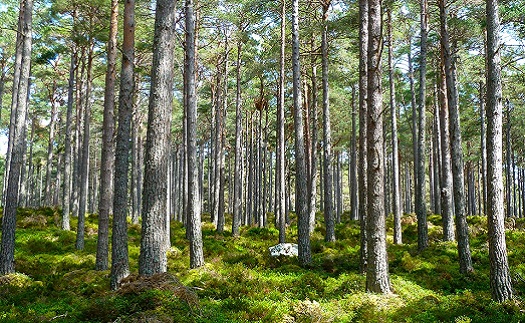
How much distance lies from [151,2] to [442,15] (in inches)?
415

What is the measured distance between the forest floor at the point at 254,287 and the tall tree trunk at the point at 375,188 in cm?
43

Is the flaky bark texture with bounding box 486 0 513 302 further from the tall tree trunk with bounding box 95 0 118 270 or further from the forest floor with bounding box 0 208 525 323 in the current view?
the tall tree trunk with bounding box 95 0 118 270

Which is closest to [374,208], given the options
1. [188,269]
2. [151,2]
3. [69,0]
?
[188,269]

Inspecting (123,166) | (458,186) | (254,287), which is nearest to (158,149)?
(123,166)

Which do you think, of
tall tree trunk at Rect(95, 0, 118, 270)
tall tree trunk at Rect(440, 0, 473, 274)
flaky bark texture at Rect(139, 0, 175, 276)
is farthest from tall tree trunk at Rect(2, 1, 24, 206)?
tall tree trunk at Rect(440, 0, 473, 274)

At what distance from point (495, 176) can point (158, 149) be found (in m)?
7.06

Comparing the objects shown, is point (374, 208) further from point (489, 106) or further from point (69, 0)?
point (69, 0)

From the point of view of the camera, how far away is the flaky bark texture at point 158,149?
660 cm

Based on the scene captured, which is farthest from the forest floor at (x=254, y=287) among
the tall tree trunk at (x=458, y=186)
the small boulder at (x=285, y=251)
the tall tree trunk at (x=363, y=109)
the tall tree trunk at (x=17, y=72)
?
the tall tree trunk at (x=17, y=72)

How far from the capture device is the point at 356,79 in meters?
22.0

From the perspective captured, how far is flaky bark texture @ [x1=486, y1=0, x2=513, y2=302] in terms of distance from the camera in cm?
798

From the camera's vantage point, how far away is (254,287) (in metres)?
9.11

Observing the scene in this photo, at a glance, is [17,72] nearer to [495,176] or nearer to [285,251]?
[285,251]

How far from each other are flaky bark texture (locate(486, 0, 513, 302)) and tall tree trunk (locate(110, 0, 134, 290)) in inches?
330
